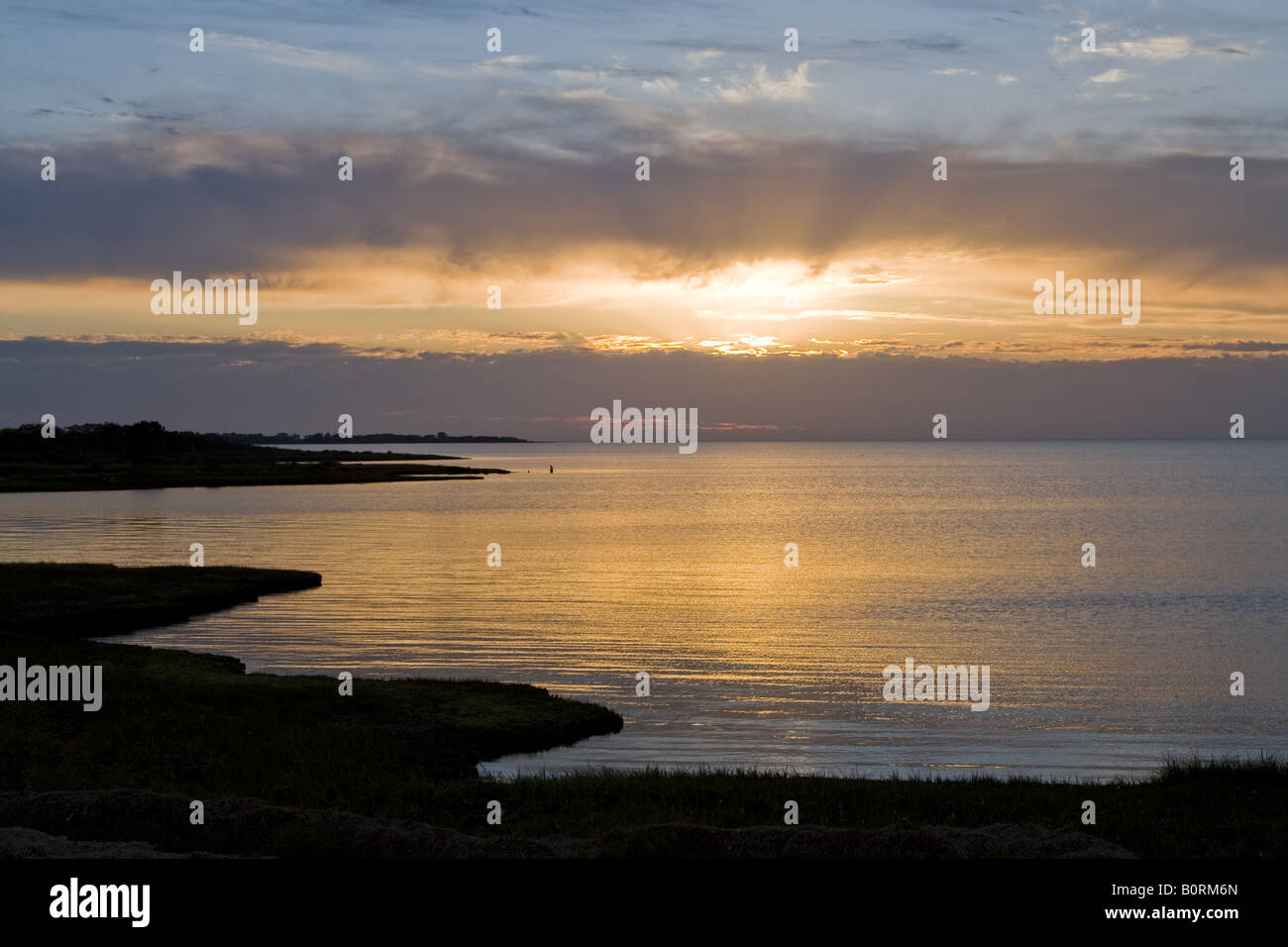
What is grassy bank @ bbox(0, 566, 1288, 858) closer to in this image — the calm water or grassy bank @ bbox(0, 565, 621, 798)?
grassy bank @ bbox(0, 565, 621, 798)

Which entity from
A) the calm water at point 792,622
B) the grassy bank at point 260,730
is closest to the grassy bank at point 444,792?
the grassy bank at point 260,730

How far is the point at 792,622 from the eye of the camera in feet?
201

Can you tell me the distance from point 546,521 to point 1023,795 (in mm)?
115825

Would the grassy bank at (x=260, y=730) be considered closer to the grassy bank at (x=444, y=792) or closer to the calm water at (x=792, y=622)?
the grassy bank at (x=444, y=792)

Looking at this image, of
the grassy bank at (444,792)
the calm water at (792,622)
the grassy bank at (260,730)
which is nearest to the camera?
the grassy bank at (444,792)

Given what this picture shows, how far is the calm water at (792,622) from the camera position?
3569 centimetres

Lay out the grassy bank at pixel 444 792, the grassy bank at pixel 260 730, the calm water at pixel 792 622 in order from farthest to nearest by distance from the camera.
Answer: the calm water at pixel 792 622
the grassy bank at pixel 260 730
the grassy bank at pixel 444 792

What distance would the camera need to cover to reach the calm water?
3569cm

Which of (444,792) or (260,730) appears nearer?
(444,792)

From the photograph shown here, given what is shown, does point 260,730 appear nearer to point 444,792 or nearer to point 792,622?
Result: point 444,792

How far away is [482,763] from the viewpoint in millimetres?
30094

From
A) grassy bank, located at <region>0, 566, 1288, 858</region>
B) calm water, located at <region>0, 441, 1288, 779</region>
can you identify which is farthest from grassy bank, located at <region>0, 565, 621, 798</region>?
calm water, located at <region>0, 441, 1288, 779</region>

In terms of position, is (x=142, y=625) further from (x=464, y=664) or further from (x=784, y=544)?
(x=784, y=544)

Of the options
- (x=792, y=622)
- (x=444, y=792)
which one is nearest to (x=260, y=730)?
(x=444, y=792)
